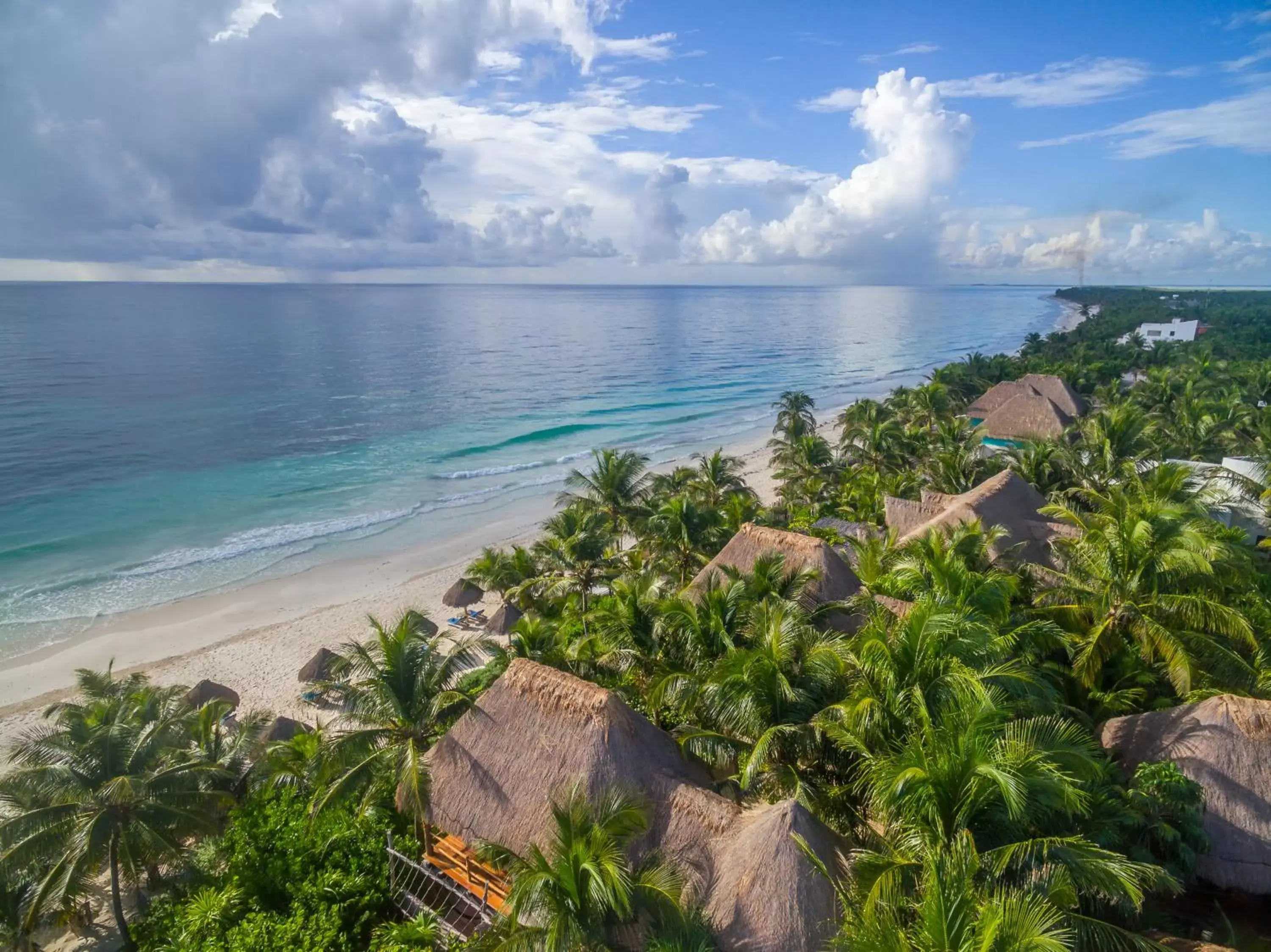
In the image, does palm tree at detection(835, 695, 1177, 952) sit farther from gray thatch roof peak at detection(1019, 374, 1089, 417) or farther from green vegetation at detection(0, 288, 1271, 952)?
gray thatch roof peak at detection(1019, 374, 1089, 417)

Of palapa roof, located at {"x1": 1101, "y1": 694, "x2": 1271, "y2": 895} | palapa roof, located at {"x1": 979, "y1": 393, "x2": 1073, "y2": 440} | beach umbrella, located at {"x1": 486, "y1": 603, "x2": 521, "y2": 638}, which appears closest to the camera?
palapa roof, located at {"x1": 1101, "y1": 694, "x2": 1271, "y2": 895}

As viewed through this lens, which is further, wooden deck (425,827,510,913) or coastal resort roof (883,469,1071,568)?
coastal resort roof (883,469,1071,568)

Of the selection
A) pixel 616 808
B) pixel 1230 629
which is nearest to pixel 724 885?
pixel 616 808

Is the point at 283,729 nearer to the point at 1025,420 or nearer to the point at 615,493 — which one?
the point at 615,493

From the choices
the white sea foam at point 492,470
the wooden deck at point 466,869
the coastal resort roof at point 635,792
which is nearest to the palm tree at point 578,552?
Answer: the coastal resort roof at point 635,792

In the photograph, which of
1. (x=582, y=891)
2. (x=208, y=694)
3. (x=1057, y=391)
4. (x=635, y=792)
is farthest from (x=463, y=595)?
(x=1057, y=391)

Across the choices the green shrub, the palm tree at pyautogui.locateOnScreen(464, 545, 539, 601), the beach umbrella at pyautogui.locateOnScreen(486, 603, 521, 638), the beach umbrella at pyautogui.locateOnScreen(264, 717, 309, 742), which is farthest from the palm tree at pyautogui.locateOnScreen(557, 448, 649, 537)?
the green shrub

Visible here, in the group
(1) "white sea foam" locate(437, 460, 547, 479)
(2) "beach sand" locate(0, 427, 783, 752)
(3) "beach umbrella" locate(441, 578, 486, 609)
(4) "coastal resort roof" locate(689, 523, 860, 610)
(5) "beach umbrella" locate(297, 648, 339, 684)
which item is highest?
(4) "coastal resort roof" locate(689, 523, 860, 610)
